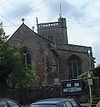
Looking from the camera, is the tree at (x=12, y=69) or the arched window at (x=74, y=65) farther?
the arched window at (x=74, y=65)

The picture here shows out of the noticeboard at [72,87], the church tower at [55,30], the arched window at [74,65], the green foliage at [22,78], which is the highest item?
the church tower at [55,30]

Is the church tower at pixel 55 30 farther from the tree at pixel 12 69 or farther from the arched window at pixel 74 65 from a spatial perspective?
the tree at pixel 12 69

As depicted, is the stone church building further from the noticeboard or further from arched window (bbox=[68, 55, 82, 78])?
the noticeboard

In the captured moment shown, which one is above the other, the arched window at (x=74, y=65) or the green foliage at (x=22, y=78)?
the arched window at (x=74, y=65)

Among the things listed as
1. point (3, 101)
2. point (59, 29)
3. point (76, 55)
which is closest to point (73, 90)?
point (3, 101)

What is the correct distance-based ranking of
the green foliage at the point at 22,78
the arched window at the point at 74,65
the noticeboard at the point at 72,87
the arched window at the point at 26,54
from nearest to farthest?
the noticeboard at the point at 72,87 → the green foliage at the point at 22,78 → the arched window at the point at 26,54 → the arched window at the point at 74,65

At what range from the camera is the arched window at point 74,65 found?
243ft

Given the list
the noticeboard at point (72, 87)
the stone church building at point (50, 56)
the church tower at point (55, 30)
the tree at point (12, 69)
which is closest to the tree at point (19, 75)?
the tree at point (12, 69)

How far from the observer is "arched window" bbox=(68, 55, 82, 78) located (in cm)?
7412

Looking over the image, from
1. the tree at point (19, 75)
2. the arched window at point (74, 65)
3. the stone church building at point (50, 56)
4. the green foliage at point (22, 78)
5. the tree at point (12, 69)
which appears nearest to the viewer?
the tree at point (12, 69)

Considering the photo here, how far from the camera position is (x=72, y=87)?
141 ft

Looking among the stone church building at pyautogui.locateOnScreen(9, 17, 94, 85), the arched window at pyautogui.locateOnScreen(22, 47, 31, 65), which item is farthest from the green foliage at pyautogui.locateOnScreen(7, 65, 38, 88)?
the arched window at pyautogui.locateOnScreen(22, 47, 31, 65)

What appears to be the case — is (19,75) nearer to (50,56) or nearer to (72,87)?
(72,87)

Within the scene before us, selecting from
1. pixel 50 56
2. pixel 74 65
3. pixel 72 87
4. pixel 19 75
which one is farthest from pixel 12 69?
pixel 74 65
